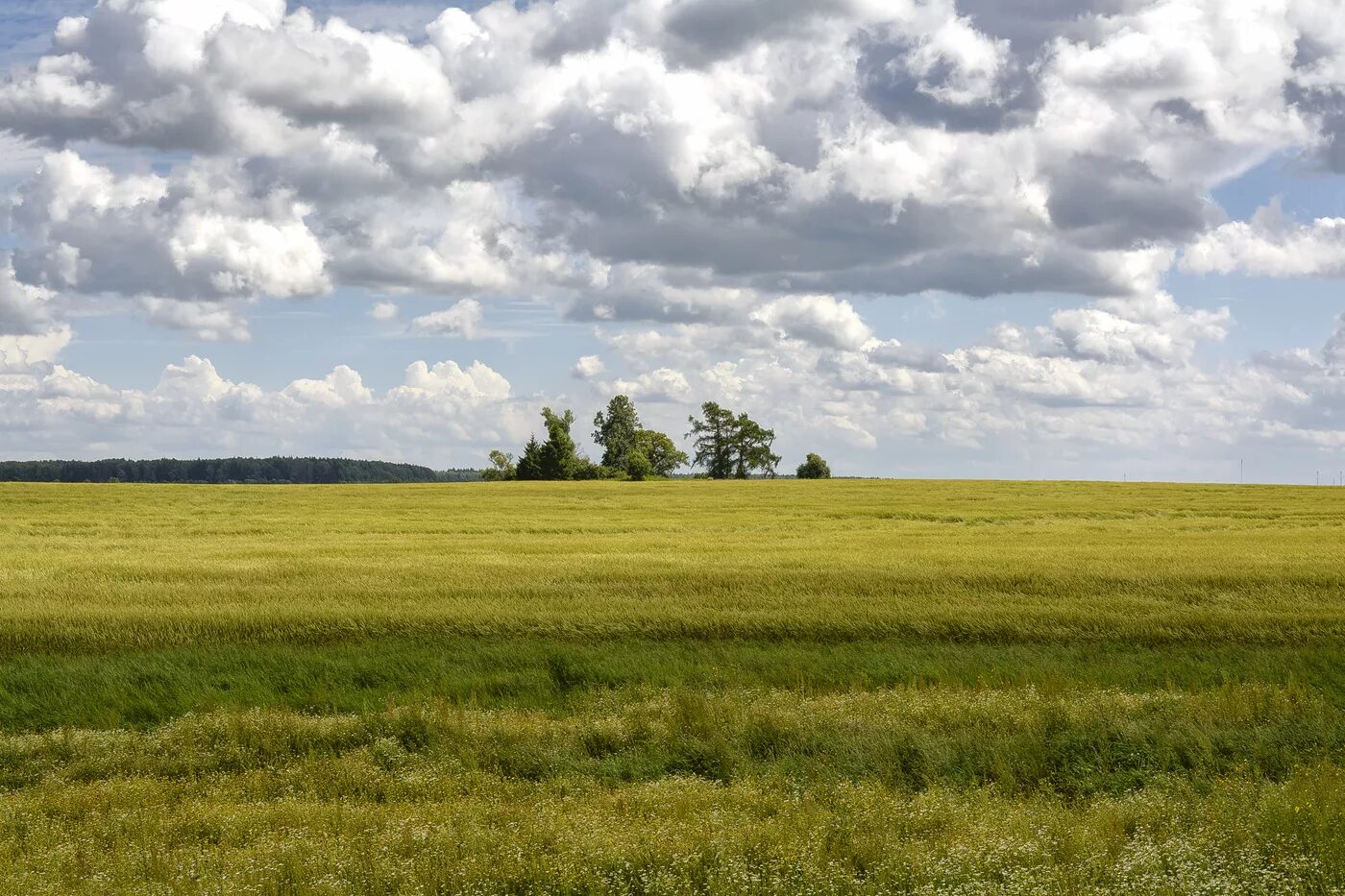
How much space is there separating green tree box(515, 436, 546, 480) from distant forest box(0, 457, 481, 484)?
17.3 meters

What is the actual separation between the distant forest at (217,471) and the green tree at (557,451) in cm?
2102

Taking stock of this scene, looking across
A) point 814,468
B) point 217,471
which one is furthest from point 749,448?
point 217,471

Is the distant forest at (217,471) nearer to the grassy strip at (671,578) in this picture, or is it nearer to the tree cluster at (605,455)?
the tree cluster at (605,455)

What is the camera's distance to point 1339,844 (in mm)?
7039

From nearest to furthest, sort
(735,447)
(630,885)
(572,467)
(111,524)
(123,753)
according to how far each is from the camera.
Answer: (630,885) < (123,753) < (111,524) < (572,467) < (735,447)

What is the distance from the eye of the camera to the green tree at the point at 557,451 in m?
110

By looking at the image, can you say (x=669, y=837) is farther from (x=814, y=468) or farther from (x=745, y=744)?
(x=814, y=468)

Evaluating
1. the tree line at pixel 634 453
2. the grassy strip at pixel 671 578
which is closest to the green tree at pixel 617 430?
the tree line at pixel 634 453

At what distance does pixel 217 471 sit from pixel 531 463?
219ft

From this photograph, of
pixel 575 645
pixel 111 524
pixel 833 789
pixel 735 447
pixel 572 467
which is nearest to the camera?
pixel 833 789

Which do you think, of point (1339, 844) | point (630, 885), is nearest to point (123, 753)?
point (630, 885)

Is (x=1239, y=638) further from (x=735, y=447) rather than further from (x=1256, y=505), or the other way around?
(x=735, y=447)

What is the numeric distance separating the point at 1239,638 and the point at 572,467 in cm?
9682

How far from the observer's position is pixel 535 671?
1414 centimetres
